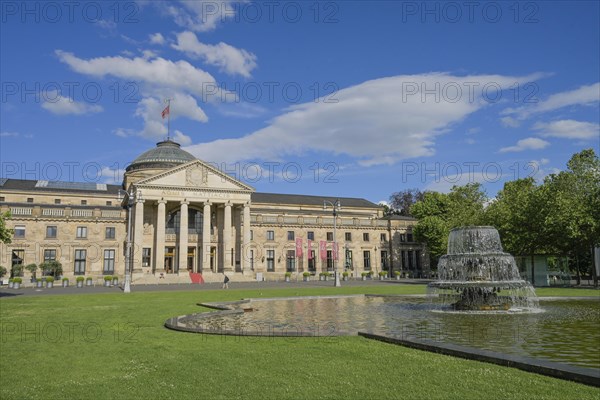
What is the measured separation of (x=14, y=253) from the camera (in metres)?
62.7

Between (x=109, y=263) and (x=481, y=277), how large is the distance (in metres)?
57.5

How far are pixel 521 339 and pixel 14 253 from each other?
215ft

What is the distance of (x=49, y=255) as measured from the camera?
64.9 m

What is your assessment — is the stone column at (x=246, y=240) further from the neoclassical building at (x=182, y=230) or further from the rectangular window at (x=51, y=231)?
the rectangular window at (x=51, y=231)

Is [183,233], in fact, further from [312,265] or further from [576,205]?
[576,205]

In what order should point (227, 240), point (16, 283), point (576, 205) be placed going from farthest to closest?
point (227, 240) < point (16, 283) < point (576, 205)

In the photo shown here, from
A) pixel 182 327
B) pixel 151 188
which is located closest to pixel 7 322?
pixel 182 327

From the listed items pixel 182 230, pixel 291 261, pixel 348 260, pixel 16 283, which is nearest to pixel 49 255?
pixel 16 283

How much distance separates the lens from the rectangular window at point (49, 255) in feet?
212

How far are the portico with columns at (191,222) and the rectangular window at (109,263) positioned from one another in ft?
13.7

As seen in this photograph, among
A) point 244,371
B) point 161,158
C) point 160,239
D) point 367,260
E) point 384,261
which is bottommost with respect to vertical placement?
point 244,371

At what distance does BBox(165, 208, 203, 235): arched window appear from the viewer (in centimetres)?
7354

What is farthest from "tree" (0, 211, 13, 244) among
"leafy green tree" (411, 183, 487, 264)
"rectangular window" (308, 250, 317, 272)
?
"leafy green tree" (411, 183, 487, 264)

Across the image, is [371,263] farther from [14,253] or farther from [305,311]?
Result: [305,311]
